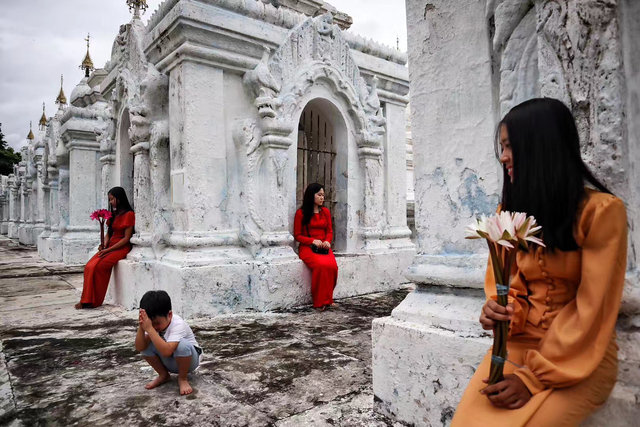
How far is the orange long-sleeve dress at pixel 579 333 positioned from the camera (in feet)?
3.94

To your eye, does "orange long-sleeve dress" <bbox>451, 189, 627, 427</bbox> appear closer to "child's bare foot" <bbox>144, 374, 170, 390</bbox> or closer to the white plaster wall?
the white plaster wall

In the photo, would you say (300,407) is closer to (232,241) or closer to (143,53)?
(232,241)

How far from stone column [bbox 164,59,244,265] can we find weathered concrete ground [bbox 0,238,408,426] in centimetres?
83

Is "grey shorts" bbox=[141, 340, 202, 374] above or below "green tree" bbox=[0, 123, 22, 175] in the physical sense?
below

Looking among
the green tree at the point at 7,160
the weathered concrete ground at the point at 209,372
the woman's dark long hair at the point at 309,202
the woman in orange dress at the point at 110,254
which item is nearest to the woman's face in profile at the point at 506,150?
the weathered concrete ground at the point at 209,372

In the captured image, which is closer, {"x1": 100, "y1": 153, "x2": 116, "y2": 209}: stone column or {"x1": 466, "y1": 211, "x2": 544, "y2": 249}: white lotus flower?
{"x1": 466, "y1": 211, "x2": 544, "y2": 249}: white lotus flower

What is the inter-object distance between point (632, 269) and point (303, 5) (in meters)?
5.99

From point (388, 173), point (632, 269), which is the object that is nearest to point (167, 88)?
point (388, 173)

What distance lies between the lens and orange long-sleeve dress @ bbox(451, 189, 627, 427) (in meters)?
1.20

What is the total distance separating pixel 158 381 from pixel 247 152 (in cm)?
273

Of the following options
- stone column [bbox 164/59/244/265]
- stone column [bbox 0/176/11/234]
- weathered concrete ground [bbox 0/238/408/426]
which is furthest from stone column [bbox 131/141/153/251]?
stone column [bbox 0/176/11/234]

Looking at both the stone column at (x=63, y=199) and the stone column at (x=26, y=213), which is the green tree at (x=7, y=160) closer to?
the stone column at (x=26, y=213)

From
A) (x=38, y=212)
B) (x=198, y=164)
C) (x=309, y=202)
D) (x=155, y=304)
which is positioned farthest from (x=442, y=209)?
(x=38, y=212)

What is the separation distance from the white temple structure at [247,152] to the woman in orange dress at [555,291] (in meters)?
3.41
